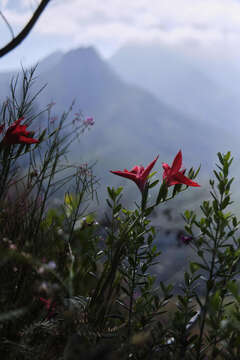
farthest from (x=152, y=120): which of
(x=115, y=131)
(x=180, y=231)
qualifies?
(x=180, y=231)

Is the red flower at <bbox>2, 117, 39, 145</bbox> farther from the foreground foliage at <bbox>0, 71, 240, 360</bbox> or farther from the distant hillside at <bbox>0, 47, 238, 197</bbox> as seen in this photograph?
the distant hillside at <bbox>0, 47, 238, 197</bbox>

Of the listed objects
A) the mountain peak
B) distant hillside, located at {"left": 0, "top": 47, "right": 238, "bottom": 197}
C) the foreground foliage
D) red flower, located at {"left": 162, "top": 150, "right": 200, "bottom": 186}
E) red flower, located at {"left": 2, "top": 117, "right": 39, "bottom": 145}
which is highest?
the mountain peak

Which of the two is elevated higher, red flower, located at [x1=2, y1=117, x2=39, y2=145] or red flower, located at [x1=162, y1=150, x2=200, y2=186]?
red flower, located at [x1=2, y1=117, x2=39, y2=145]

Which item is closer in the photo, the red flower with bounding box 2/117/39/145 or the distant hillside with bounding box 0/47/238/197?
the red flower with bounding box 2/117/39/145

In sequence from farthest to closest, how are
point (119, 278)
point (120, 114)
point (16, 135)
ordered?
point (120, 114) → point (119, 278) → point (16, 135)

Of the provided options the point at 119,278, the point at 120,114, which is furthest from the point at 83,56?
the point at 119,278

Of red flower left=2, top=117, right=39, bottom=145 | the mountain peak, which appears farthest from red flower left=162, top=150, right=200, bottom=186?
the mountain peak

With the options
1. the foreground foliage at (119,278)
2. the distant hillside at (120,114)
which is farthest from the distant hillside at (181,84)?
the foreground foliage at (119,278)

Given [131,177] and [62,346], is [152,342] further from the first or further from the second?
[131,177]

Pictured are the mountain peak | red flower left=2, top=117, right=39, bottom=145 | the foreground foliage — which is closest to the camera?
the foreground foliage

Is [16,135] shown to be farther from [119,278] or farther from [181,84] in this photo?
[181,84]

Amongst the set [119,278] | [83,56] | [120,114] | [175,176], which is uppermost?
[83,56]

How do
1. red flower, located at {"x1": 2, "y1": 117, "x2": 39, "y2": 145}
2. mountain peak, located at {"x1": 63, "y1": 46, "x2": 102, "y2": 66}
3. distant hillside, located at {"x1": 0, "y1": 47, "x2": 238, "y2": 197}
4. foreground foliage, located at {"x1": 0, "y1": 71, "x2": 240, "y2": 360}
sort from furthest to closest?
1. mountain peak, located at {"x1": 63, "y1": 46, "x2": 102, "y2": 66}
2. distant hillside, located at {"x1": 0, "y1": 47, "x2": 238, "y2": 197}
3. red flower, located at {"x1": 2, "y1": 117, "x2": 39, "y2": 145}
4. foreground foliage, located at {"x1": 0, "y1": 71, "x2": 240, "y2": 360}

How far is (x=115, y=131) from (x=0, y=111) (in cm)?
6780
